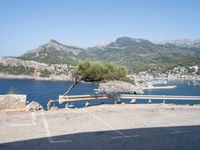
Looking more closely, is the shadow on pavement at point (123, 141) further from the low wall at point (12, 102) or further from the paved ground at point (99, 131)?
the low wall at point (12, 102)

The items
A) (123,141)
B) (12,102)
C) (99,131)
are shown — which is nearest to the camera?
(123,141)

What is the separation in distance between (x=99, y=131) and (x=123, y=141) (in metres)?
1.65

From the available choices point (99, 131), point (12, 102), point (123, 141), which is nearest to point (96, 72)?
point (12, 102)

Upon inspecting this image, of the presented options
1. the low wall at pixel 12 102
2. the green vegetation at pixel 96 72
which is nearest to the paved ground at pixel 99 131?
the low wall at pixel 12 102

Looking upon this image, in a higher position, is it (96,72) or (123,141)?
(96,72)

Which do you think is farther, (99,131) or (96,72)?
(96,72)

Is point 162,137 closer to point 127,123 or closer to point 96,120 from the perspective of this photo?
point 127,123

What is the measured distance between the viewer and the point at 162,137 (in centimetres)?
1059

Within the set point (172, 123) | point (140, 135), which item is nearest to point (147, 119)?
point (172, 123)

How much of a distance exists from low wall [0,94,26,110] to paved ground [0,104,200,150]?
3.85ft

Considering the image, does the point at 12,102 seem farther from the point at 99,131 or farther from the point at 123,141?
the point at 123,141

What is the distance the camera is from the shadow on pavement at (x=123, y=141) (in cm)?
891

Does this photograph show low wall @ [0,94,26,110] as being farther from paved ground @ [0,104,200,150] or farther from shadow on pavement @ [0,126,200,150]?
shadow on pavement @ [0,126,200,150]

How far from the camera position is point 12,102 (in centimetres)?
1555
